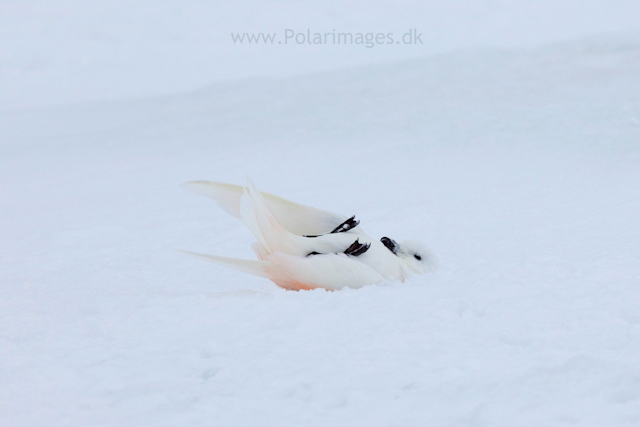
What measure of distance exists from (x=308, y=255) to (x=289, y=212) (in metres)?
0.18

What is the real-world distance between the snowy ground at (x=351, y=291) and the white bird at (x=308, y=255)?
0.19ft

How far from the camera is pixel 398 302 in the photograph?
151 centimetres

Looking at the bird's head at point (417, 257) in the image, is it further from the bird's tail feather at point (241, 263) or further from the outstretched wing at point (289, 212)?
the bird's tail feather at point (241, 263)

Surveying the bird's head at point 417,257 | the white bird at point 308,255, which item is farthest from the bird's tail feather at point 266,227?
the bird's head at point 417,257

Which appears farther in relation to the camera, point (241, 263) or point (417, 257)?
point (417, 257)

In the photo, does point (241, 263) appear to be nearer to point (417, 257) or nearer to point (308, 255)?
point (308, 255)

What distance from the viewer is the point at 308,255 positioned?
1.69 metres

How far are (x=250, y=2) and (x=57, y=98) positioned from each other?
9.46ft

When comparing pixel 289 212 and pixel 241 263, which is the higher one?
pixel 289 212

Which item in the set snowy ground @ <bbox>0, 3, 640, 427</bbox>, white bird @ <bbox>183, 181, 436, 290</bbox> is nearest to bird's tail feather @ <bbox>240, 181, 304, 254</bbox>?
white bird @ <bbox>183, 181, 436, 290</bbox>

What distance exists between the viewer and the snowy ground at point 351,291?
108 centimetres

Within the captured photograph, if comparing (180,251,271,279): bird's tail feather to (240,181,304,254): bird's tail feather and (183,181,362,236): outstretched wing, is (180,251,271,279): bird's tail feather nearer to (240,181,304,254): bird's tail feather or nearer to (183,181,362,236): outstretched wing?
(240,181,304,254): bird's tail feather

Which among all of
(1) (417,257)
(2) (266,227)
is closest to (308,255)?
(2) (266,227)

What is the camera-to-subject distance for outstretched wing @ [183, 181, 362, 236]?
1.81m
